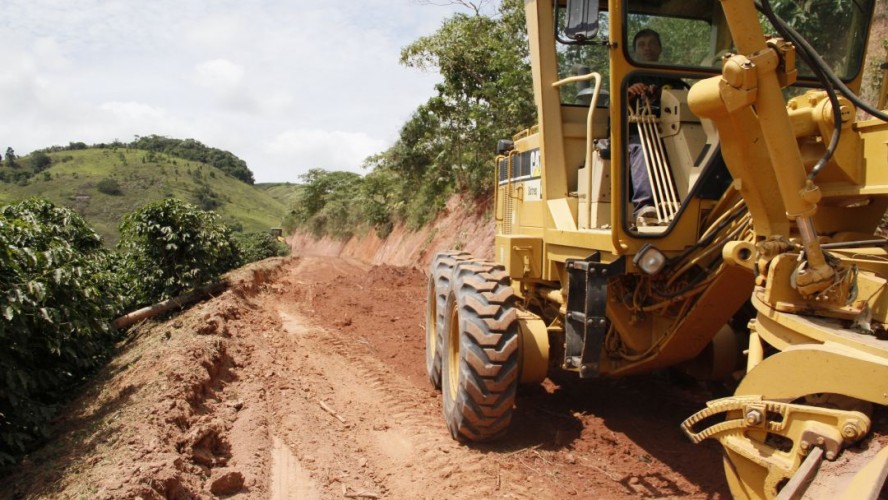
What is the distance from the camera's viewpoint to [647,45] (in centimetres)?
389

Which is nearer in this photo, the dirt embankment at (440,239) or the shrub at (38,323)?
the shrub at (38,323)

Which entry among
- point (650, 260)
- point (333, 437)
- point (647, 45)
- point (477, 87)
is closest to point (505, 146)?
point (647, 45)

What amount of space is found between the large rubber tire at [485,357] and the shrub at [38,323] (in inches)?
136

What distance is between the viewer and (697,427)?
15.8 ft

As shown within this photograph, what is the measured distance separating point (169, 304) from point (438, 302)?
22.4 feet

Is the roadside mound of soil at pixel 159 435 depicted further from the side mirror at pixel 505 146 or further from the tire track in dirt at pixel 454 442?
the side mirror at pixel 505 146

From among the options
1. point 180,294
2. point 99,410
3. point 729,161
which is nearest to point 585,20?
point 729,161

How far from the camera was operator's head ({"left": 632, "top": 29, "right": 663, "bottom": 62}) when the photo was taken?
150 inches

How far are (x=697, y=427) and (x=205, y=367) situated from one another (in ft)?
14.5

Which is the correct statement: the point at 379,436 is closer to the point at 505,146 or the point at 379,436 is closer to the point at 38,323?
the point at 505,146

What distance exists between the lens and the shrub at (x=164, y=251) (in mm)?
10680

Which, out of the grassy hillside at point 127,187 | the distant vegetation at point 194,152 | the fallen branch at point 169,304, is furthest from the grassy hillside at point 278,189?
the fallen branch at point 169,304

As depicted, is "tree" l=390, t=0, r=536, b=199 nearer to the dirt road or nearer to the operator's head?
the dirt road

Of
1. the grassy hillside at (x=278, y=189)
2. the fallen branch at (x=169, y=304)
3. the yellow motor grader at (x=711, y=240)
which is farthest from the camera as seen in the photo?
the grassy hillside at (x=278, y=189)
